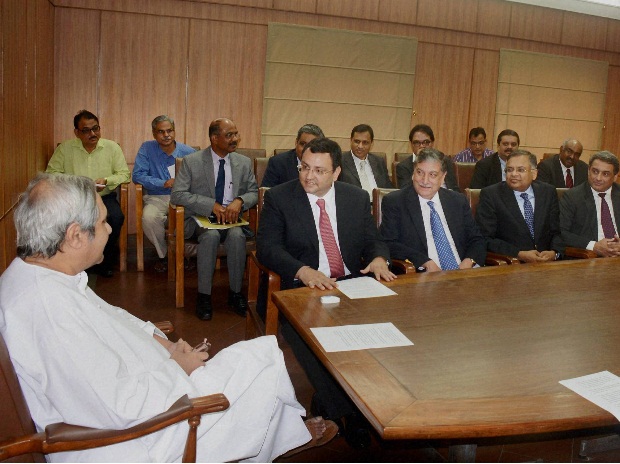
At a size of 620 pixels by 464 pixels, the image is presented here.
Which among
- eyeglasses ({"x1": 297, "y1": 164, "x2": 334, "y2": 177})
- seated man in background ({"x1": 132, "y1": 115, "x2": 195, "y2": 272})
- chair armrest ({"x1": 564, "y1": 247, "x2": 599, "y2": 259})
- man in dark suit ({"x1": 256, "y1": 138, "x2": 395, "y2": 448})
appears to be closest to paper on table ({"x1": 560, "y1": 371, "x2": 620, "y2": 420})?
man in dark suit ({"x1": 256, "y1": 138, "x2": 395, "y2": 448})

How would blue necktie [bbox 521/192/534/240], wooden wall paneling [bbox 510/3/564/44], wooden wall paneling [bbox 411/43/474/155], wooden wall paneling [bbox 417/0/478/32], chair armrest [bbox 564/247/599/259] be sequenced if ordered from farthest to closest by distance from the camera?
wooden wall paneling [bbox 510/3/564/44] < wooden wall paneling [bbox 411/43/474/155] < wooden wall paneling [bbox 417/0/478/32] < blue necktie [bbox 521/192/534/240] < chair armrest [bbox 564/247/599/259]

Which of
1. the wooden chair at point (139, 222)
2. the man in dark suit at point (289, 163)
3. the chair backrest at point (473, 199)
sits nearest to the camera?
the chair backrest at point (473, 199)

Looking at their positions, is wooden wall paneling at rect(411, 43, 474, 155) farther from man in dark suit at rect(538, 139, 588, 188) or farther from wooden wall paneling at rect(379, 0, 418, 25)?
man in dark suit at rect(538, 139, 588, 188)

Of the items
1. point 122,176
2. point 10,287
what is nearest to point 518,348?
point 10,287

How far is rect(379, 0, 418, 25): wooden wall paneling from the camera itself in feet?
24.6

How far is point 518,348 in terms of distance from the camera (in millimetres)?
1870

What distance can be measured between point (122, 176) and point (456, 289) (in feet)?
12.7

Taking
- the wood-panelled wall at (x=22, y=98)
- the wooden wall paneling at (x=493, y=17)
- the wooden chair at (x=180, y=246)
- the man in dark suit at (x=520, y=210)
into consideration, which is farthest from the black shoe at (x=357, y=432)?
the wooden wall paneling at (x=493, y=17)

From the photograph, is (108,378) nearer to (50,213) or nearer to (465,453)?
(50,213)

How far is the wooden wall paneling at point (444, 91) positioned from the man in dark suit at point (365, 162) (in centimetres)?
253

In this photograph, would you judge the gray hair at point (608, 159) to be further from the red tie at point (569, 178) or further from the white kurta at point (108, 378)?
the white kurta at point (108, 378)

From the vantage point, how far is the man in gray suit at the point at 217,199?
14.0ft

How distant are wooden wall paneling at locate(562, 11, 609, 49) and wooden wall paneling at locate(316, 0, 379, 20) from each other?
10.1 feet

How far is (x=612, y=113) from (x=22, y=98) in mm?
8550
